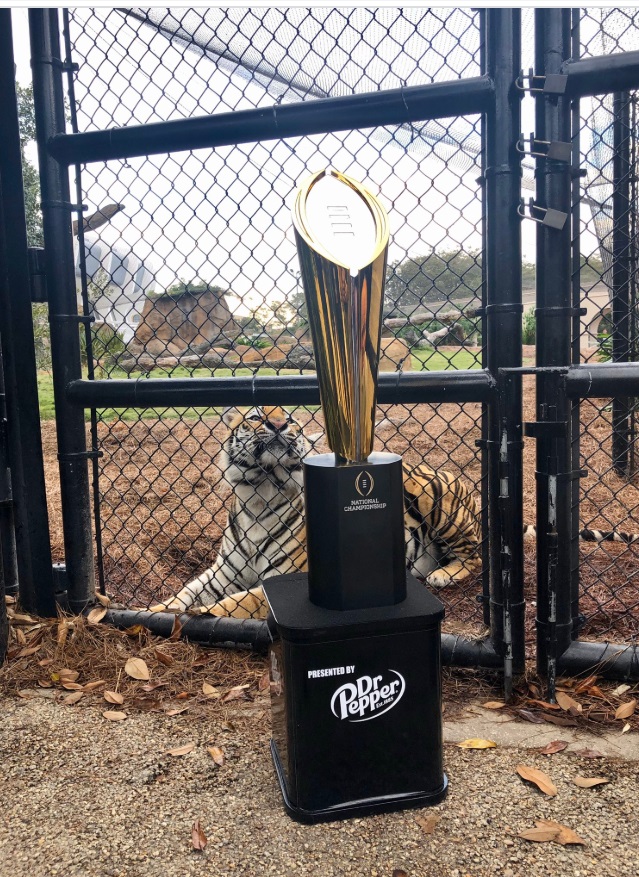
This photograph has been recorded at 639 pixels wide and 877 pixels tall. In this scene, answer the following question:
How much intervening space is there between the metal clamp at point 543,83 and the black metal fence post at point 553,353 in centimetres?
2

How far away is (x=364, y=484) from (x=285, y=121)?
53.7 inches

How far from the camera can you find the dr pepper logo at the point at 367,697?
166cm

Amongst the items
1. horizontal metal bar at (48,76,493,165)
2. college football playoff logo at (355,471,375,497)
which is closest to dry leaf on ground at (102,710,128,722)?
college football playoff logo at (355,471,375,497)

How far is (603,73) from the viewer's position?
1987mm

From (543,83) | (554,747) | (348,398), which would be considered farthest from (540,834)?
(543,83)

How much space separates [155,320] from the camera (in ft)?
33.9

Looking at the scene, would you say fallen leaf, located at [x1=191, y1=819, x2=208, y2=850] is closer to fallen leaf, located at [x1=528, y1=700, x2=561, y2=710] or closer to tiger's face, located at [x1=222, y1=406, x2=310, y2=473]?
fallen leaf, located at [x1=528, y1=700, x2=561, y2=710]

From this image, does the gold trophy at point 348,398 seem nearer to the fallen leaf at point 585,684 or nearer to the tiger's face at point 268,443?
the fallen leaf at point 585,684

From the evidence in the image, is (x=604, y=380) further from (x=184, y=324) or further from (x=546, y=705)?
(x=184, y=324)

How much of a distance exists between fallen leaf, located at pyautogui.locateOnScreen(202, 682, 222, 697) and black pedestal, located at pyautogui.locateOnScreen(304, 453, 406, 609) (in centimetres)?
84

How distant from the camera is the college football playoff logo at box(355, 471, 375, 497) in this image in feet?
5.41

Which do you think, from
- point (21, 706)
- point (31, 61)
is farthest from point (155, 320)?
point (21, 706)

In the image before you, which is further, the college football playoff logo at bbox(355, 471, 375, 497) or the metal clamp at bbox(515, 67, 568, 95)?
the metal clamp at bbox(515, 67, 568, 95)

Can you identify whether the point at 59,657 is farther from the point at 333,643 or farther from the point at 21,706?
the point at 333,643
